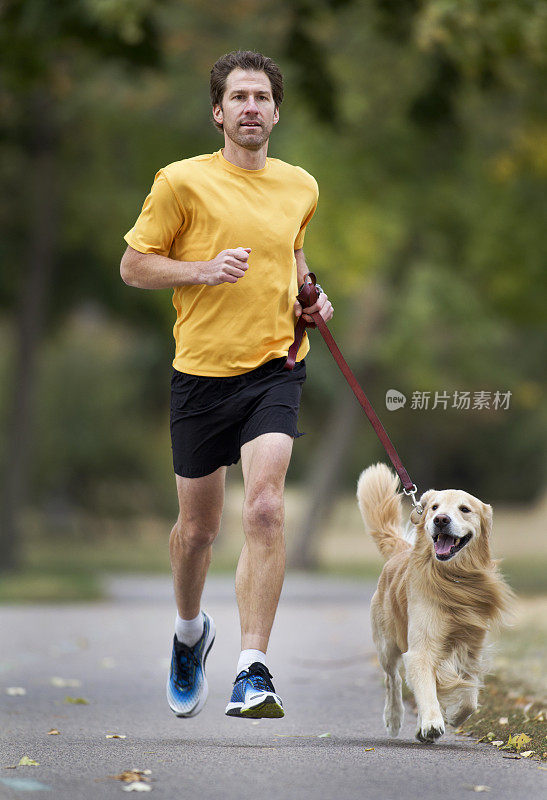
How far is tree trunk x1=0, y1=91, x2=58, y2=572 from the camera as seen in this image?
2092cm

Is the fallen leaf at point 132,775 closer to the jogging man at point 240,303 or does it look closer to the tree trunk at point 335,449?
the jogging man at point 240,303

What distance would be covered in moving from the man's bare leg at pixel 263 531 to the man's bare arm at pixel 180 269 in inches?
24.9

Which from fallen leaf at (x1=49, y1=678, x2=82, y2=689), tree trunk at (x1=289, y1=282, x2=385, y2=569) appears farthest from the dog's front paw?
tree trunk at (x1=289, y1=282, x2=385, y2=569)

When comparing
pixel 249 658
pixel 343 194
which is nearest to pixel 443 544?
pixel 249 658

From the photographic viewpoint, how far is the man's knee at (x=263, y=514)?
16.9 feet

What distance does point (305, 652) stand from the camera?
406 inches

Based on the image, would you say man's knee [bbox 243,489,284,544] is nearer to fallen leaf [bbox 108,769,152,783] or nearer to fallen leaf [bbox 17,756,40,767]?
fallen leaf [bbox 108,769,152,783]

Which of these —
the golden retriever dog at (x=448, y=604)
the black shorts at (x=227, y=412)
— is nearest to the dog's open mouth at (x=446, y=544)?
the golden retriever dog at (x=448, y=604)

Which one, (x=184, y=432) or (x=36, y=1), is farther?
(x=36, y=1)

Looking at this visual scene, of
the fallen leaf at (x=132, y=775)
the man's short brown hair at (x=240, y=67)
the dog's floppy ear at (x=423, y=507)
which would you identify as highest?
the man's short brown hair at (x=240, y=67)

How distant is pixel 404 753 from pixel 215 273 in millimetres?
1844

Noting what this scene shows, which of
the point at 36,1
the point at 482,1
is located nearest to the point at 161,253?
the point at 482,1

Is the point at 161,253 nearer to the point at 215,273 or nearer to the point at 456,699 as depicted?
the point at 215,273

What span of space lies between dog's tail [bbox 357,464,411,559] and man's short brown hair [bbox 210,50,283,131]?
1.58 meters
